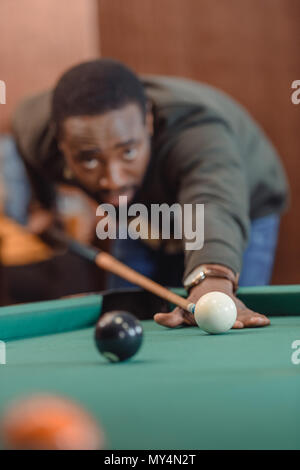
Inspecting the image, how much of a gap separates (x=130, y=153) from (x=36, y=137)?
0.66 meters

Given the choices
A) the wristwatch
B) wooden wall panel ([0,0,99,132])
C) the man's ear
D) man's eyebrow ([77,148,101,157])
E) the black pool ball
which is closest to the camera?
the black pool ball

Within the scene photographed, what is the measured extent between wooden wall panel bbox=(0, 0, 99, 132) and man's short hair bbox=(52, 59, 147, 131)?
2281 mm

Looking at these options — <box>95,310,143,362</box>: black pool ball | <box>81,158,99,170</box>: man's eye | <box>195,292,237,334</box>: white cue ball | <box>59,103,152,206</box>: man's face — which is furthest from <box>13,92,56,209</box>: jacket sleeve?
<box>95,310,143,362</box>: black pool ball

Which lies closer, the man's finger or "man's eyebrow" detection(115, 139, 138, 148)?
the man's finger

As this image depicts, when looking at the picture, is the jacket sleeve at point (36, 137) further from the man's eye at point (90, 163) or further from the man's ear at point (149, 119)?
the man's ear at point (149, 119)

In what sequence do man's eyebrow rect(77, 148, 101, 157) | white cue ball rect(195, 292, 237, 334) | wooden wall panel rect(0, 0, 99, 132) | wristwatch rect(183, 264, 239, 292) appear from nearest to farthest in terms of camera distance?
Answer: white cue ball rect(195, 292, 237, 334) < wristwatch rect(183, 264, 239, 292) < man's eyebrow rect(77, 148, 101, 157) < wooden wall panel rect(0, 0, 99, 132)

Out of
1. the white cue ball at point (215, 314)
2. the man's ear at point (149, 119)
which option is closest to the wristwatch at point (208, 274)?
the white cue ball at point (215, 314)

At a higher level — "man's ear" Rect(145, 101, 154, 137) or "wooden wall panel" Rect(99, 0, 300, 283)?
"wooden wall panel" Rect(99, 0, 300, 283)

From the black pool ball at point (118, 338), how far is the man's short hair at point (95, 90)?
1.39 metres

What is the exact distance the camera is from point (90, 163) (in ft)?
8.66

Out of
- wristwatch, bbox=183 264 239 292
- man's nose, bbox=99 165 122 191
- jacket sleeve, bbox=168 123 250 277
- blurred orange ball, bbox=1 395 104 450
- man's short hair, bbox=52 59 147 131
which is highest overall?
man's short hair, bbox=52 59 147 131

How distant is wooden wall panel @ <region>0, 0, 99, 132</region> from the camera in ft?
15.6

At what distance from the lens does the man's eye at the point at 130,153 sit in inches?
103

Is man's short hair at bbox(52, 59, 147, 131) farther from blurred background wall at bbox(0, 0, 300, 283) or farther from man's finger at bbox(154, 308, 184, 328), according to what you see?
blurred background wall at bbox(0, 0, 300, 283)
